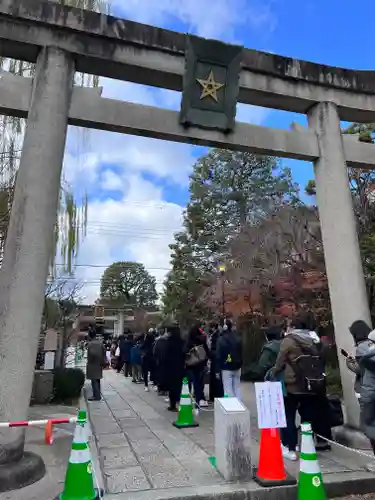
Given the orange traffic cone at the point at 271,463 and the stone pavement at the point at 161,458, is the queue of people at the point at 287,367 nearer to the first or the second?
the stone pavement at the point at 161,458

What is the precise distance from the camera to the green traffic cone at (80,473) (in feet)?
11.7

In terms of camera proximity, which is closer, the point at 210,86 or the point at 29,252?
the point at 29,252

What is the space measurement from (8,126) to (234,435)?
796 centimetres

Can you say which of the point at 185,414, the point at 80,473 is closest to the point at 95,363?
the point at 185,414

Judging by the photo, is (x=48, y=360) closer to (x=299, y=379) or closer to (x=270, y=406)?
(x=299, y=379)

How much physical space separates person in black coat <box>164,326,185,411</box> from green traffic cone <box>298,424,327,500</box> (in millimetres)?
4377

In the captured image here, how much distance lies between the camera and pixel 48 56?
224 inches

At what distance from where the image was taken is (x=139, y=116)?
6125 mm

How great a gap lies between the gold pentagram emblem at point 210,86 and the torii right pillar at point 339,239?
1840mm

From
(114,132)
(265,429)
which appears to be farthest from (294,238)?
(265,429)

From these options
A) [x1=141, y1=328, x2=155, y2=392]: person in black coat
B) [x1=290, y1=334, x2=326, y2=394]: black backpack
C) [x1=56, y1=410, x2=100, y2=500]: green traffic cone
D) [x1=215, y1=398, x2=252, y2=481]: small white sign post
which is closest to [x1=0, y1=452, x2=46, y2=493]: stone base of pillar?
[x1=56, y1=410, x2=100, y2=500]: green traffic cone

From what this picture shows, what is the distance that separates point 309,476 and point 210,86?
18.7 ft

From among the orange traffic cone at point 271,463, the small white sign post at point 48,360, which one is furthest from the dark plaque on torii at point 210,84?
the small white sign post at point 48,360

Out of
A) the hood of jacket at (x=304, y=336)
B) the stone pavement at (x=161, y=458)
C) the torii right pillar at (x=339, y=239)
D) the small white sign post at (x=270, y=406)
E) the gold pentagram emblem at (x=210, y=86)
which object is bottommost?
the stone pavement at (x=161, y=458)
